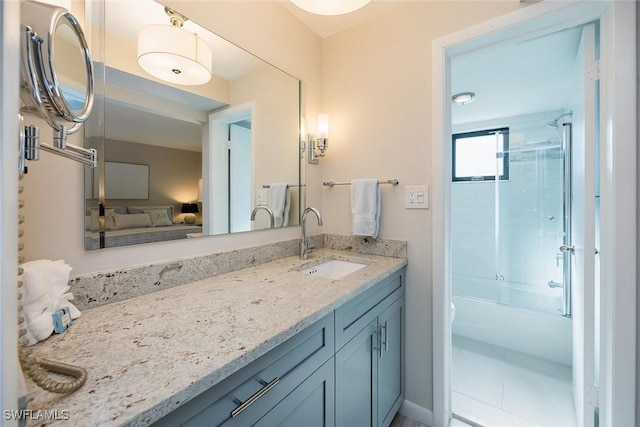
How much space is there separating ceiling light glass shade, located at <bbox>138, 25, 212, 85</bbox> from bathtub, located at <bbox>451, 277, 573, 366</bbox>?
275cm

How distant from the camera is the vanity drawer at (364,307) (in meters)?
0.96

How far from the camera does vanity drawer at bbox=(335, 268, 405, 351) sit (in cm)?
96

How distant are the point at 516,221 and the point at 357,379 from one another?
2771mm

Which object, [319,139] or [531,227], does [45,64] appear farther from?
[531,227]

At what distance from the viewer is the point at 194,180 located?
1147mm

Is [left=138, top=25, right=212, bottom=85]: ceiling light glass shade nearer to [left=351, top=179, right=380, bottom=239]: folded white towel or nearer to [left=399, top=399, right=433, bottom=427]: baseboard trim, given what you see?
[left=351, top=179, right=380, bottom=239]: folded white towel

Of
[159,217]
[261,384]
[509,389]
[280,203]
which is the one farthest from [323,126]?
[509,389]

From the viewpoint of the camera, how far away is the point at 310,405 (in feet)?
2.65

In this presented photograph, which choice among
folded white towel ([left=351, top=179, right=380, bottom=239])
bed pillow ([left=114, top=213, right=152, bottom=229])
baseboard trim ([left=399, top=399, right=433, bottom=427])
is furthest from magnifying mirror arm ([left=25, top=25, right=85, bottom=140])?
baseboard trim ([left=399, top=399, right=433, bottom=427])

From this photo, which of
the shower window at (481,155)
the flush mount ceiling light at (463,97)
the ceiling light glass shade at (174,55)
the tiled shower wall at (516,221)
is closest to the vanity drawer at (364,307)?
the ceiling light glass shade at (174,55)

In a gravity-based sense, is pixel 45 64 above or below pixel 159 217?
above

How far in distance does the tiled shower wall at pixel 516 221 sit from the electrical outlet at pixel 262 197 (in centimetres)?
263

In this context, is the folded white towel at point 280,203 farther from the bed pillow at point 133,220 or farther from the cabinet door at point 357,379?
the cabinet door at point 357,379

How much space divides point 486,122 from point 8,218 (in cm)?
379
